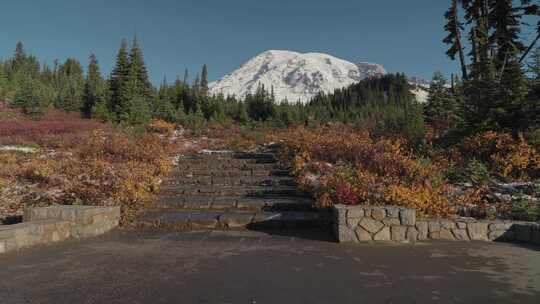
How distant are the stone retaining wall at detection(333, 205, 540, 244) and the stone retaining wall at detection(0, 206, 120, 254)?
4.95 meters

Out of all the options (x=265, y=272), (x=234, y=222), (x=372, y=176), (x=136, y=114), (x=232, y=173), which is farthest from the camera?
(x=136, y=114)

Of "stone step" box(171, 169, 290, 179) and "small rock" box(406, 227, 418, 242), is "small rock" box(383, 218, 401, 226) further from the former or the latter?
"stone step" box(171, 169, 290, 179)

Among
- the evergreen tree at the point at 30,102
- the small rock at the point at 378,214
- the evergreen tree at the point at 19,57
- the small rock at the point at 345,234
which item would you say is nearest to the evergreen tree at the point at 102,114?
the evergreen tree at the point at 30,102

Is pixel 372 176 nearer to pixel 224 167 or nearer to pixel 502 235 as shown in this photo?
pixel 502 235

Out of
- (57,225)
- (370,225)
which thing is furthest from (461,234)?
(57,225)

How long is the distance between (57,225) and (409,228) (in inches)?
269

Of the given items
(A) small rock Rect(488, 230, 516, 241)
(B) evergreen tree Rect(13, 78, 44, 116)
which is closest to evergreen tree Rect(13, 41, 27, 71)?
(B) evergreen tree Rect(13, 78, 44, 116)

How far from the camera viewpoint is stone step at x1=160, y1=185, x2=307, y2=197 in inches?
348

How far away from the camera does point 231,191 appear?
29.2 feet

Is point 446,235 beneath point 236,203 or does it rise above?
beneath

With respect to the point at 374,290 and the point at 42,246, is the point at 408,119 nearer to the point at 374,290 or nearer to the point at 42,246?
the point at 374,290

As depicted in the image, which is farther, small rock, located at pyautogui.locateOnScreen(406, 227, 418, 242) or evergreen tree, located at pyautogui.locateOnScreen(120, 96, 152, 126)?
evergreen tree, located at pyautogui.locateOnScreen(120, 96, 152, 126)

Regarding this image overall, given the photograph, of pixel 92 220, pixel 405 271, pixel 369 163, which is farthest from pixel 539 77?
pixel 92 220

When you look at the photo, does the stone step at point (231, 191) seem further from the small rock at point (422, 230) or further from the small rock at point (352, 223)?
the small rock at point (422, 230)
